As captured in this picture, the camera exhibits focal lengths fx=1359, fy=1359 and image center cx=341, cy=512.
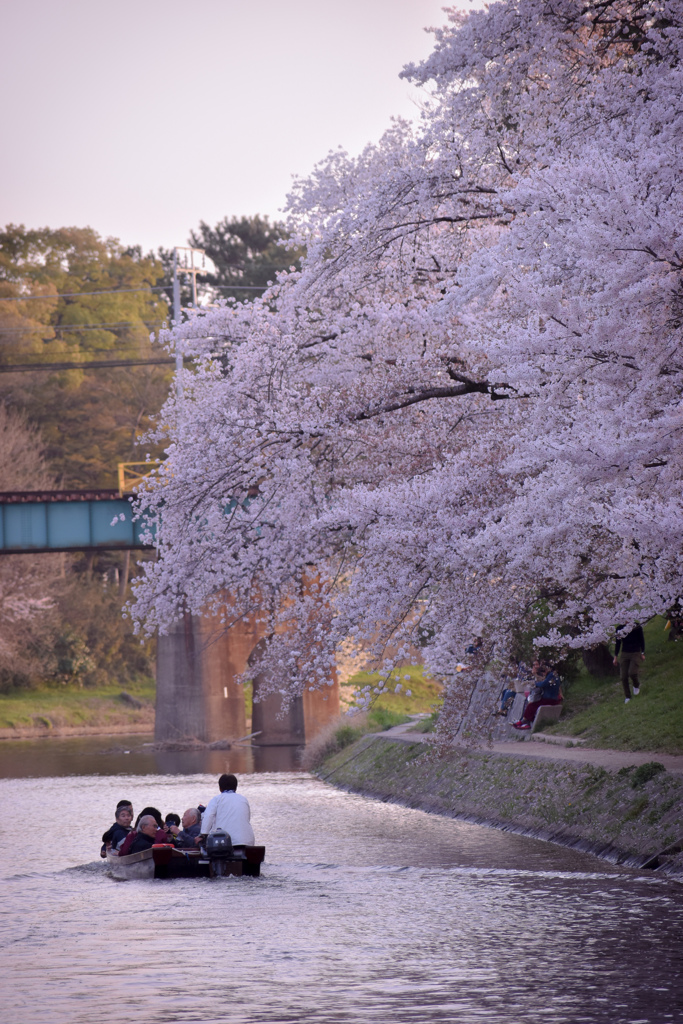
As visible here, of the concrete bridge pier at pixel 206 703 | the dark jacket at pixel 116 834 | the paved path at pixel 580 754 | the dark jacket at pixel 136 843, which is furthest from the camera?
the concrete bridge pier at pixel 206 703

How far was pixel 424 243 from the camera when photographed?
20500 mm

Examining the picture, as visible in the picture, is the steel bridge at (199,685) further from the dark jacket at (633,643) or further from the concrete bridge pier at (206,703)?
the dark jacket at (633,643)

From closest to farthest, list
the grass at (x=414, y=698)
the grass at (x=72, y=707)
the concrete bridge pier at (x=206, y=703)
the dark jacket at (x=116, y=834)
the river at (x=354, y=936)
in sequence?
the river at (x=354, y=936), the dark jacket at (x=116, y=834), the concrete bridge pier at (x=206, y=703), the grass at (x=414, y=698), the grass at (x=72, y=707)

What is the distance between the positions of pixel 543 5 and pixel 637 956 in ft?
35.9

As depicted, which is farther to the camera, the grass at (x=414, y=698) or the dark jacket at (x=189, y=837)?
the grass at (x=414, y=698)

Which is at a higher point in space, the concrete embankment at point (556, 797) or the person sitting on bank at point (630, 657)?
the person sitting on bank at point (630, 657)

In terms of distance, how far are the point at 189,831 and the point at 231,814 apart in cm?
191

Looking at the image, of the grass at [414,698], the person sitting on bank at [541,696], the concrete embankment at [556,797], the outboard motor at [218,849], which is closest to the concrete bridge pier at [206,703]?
the grass at [414,698]

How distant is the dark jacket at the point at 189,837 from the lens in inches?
773

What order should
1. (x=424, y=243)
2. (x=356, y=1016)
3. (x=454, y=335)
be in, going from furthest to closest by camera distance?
(x=424, y=243)
(x=454, y=335)
(x=356, y=1016)

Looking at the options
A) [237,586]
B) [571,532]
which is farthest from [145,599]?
[571,532]

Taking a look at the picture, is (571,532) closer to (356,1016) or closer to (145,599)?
(356,1016)

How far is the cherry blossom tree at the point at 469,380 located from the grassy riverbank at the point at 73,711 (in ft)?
141

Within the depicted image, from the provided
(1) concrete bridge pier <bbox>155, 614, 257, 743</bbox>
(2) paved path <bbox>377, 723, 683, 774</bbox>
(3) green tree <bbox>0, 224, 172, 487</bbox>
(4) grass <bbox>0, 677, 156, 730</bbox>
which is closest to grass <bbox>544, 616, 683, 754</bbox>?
(2) paved path <bbox>377, 723, 683, 774</bbox>
